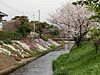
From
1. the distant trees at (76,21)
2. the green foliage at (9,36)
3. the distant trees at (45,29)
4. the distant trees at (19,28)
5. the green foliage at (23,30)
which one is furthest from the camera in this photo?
the distant trees at (45,29)

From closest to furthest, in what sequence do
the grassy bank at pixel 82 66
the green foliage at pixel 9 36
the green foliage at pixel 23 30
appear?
the grassy bank at pixel 82 66, the green foliage at pixel 9 36, the green foliage at pixel 23 30

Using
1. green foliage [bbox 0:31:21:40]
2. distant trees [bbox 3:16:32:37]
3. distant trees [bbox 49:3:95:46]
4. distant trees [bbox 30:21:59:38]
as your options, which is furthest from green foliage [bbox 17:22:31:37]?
distant trees [bbox 49:3:95:46]

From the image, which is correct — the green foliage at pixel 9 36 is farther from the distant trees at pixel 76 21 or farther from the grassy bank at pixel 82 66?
the grassy bank at pixel 82 66

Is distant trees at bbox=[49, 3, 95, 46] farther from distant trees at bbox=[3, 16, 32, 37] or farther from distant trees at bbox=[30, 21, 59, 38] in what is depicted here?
distant trees at bbox=[30, 21, 59, 38]

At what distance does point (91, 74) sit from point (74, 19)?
24141 millimetres

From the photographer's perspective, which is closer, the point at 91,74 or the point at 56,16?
the point at 91,74

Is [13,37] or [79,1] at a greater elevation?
[79,1]

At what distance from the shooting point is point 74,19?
3916 cm

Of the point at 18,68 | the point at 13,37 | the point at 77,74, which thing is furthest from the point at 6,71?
the point at 13,37

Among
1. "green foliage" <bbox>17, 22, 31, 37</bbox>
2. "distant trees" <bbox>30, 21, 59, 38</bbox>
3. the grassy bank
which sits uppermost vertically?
the grassy bank

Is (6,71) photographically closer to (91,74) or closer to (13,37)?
(91,74)

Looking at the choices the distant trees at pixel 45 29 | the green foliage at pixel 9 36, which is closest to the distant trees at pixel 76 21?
the green foliage at pixel 9 36

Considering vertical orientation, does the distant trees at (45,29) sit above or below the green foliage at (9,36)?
below

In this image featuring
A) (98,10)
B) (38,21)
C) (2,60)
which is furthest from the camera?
(38,21)
